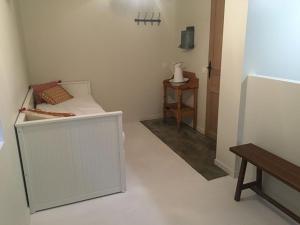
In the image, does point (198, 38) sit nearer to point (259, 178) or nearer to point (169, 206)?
point (259, 178)

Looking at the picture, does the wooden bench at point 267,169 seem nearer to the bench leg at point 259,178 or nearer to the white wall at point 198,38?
the bench leg at point 259,178

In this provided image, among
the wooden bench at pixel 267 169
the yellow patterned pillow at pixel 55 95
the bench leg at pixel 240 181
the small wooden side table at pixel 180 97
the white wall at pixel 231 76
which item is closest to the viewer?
the wooden bench at pixel 267 169

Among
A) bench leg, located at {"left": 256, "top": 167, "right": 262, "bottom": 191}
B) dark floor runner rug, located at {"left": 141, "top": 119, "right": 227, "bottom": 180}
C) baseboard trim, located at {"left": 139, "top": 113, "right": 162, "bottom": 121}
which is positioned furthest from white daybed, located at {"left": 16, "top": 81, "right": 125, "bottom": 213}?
baseboard trim, located at {"left": 139, "top": 113, "right": 162, "bottom": 121}

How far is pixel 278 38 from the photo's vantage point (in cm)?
256

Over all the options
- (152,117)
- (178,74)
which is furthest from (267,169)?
(152,117)

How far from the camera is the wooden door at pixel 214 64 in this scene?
3416mm

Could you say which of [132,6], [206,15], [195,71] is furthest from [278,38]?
[132,6]

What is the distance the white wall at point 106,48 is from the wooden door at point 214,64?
1.05 m

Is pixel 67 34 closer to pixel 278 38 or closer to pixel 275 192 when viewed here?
pixel 278 38

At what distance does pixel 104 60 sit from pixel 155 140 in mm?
1559

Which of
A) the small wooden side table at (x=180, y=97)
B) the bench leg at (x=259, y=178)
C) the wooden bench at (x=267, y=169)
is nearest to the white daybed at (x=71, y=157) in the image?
the wooden bench at (x=267, y=169)

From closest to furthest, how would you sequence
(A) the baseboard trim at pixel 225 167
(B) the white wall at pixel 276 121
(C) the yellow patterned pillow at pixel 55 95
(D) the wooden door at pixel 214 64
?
(B) the white wall at pixel 276 121 < (A) the baseboard trim at pixel 225 167 < (D) the wooden door at pixel 214 64 < (C) the yellow patterned pillow at pixel 55 95

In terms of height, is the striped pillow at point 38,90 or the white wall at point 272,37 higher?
the white wall at point 272,37

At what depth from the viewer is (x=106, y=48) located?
13.6ft
